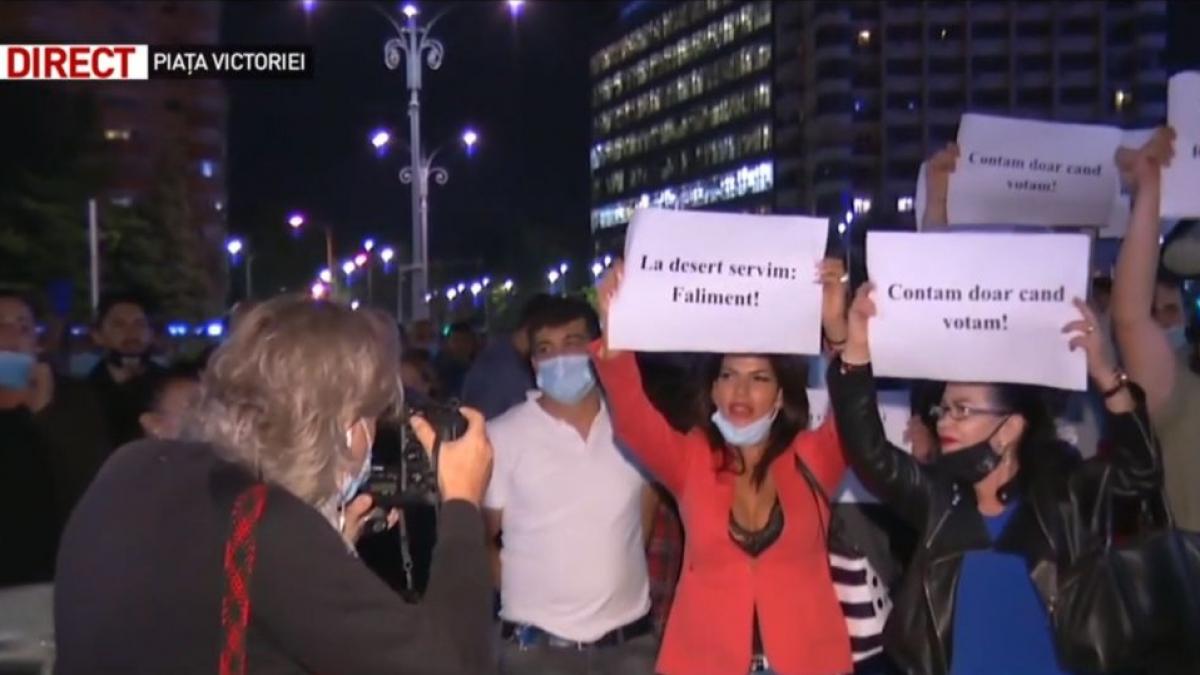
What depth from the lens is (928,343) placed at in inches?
184

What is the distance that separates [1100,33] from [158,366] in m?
102

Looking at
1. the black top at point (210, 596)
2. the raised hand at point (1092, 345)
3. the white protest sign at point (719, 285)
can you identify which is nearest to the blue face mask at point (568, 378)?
the white protest sign at point (719, 285)

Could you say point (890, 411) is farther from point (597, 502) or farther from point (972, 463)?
point (972, 463)

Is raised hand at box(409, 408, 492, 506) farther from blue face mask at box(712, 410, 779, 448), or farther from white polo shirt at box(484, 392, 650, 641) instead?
white polo shirt at box(484, 392, 650, 641)

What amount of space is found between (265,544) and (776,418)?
2725 millimetres

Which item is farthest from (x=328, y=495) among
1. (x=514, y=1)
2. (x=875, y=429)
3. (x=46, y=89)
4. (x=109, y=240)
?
(x=109, y=240)

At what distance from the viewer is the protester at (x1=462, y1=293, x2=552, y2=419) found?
999 centimetres

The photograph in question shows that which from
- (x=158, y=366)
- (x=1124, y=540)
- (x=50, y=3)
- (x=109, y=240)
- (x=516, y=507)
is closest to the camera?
(x=1124, y=540)

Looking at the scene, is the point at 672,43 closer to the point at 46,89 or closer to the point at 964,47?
the point at 964,47

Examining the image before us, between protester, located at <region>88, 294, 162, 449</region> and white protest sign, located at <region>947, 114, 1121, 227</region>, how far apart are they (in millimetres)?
3570

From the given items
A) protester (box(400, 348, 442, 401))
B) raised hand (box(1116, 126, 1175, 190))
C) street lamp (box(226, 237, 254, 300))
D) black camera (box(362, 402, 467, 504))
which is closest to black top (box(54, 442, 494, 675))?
black camera (box(362, 402, 467, 504))

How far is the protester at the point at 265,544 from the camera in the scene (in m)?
2.60

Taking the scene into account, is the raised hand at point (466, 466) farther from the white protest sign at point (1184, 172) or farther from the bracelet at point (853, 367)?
the white protest sign at point (1184, 172)

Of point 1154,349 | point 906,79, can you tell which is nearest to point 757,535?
point 1154,349
